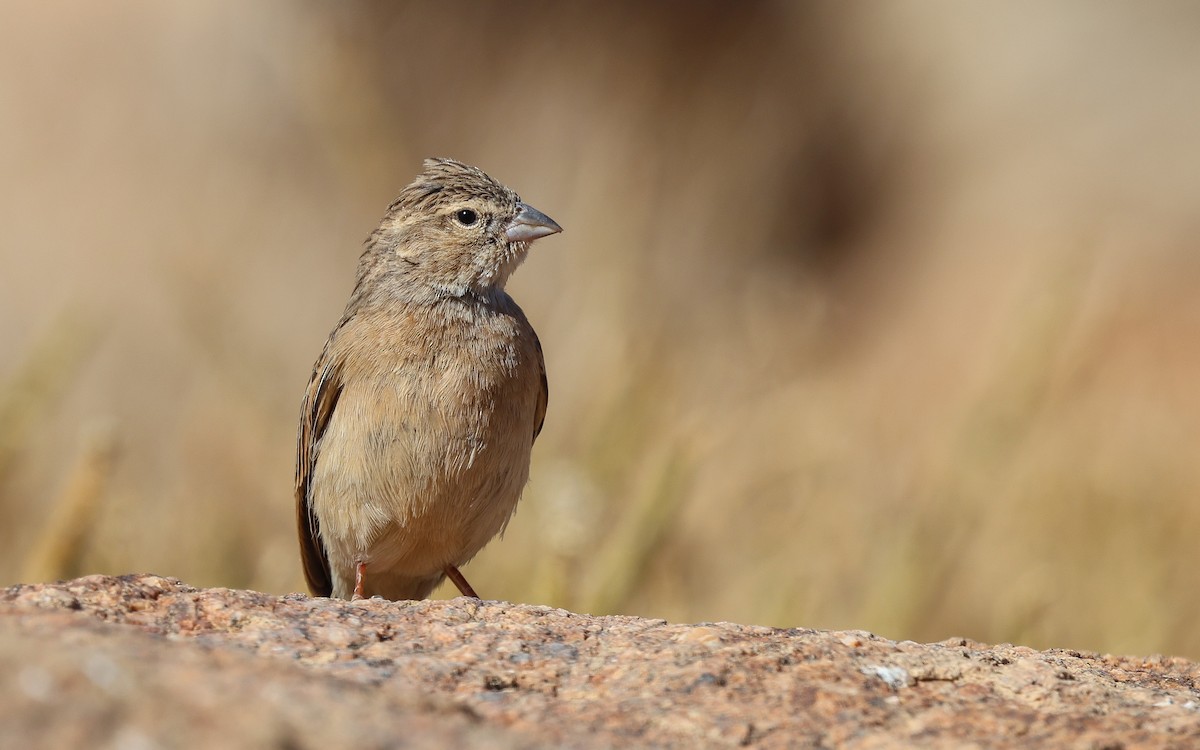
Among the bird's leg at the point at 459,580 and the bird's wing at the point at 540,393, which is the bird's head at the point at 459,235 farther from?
the bird's leg at the point at 459,580

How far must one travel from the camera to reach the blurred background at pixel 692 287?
5398 millimetres

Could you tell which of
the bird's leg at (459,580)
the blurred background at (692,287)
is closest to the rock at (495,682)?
the blurred background at (692,287)

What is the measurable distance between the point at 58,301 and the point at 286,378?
5.76 feet

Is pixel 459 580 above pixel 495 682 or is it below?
below

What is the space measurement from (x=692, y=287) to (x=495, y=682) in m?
9.00

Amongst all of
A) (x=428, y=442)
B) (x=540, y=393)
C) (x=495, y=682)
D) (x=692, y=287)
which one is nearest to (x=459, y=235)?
(x=540, y=393)

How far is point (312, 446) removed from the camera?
5.47 meters

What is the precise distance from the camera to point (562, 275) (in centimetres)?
938

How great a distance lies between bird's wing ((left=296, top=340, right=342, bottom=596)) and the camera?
17.5 ft

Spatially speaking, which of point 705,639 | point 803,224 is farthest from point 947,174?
point 705,639

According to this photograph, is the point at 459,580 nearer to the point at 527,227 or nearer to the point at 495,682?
the point at 527,227

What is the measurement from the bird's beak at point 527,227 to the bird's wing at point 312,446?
848 mm

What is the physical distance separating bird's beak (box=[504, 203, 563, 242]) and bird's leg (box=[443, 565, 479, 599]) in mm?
1321

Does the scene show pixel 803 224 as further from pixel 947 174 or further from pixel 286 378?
pixel 286 378
